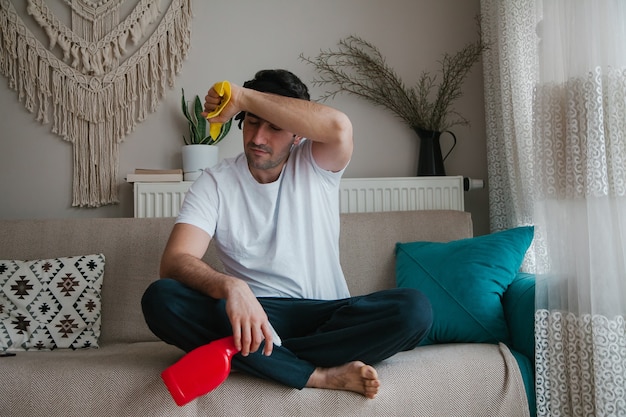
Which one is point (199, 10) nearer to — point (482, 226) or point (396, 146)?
point (396, 146)

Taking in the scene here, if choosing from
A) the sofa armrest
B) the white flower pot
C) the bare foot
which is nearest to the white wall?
the white flower pot

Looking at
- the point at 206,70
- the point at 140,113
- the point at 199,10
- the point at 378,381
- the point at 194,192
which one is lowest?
the point at 378,381

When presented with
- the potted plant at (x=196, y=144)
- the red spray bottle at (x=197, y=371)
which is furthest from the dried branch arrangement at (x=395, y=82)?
the red spray bottle at (x=197, y=371)

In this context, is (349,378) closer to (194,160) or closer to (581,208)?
(581,208)

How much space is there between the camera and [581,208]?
148 centimetres

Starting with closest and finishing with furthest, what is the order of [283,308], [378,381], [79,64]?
1. [378,381]
2. [283,308]
3. [79,64]

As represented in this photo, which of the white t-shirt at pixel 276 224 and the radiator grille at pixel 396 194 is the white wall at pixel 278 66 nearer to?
the radiator grille at pixel 396 194

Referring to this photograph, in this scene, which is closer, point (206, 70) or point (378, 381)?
point (378, 381)

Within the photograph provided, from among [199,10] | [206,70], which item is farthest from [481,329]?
[199,10]

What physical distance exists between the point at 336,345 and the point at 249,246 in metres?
0.39

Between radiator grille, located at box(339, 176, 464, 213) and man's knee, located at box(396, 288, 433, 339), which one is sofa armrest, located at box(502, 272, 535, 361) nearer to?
man's knee, located at box(396, 288, 433, 339)

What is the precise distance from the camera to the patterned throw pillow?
191 cm

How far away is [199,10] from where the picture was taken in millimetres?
2707

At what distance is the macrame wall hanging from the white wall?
6 cm
